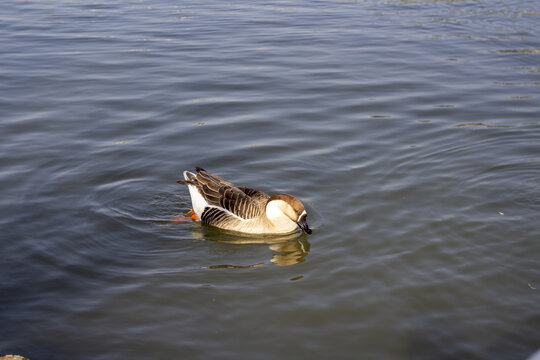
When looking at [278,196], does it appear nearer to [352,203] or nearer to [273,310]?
[352,203]

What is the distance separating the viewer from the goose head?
8602 millimetres

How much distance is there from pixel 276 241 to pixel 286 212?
0.54 m

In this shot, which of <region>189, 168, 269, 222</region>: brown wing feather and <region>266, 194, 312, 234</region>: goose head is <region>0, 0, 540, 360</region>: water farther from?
<region>189, 168, 269, 222</region>: brown wing feather

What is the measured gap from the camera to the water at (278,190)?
6.62m

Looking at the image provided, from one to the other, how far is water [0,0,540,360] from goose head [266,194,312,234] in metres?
0.30

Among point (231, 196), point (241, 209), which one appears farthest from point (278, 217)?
point (231, 196)

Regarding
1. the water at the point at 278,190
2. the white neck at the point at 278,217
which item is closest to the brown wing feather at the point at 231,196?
the white neck at the point at 278,217

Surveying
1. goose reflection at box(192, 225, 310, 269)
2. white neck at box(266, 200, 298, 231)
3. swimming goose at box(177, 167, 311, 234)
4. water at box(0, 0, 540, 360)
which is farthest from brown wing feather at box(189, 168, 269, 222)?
water at box(0, 0, 540, 360)

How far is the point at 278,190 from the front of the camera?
10.3 metres

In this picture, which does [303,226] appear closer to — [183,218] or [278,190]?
[278,190]

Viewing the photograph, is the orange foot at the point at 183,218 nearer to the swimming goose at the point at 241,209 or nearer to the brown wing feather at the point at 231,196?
the swimming goose at the point at 241,209

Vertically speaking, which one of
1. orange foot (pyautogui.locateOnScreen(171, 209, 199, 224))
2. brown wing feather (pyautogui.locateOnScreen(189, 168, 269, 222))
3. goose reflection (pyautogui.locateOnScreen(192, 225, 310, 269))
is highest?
brown wing feather (pyautogui.locateOnScreen(189, 168, 269, 222))

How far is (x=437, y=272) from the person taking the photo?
763 centimetres

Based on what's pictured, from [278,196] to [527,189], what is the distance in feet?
13.4
